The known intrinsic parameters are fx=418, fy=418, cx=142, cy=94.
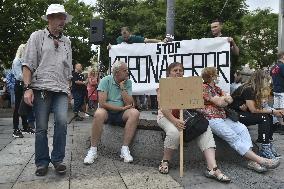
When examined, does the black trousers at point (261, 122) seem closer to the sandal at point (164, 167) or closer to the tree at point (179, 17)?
the sandal at point (164, 167)

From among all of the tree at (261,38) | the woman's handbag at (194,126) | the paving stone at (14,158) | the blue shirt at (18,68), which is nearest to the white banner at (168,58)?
the blue shirt at (18,68)

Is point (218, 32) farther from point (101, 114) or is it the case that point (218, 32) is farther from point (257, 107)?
point (101, 114)

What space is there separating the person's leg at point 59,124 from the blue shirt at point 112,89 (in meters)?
0.87

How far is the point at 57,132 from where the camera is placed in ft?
16.2

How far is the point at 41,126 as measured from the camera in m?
4.87

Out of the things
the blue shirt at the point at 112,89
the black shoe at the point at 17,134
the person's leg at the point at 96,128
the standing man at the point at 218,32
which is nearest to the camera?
the person's leg at the point at 96,128

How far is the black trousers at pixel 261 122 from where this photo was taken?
18.7 feet

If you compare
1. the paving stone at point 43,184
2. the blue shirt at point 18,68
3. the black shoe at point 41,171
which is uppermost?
the blue shirt at point 18,68

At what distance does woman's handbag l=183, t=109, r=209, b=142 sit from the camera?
5082 mm

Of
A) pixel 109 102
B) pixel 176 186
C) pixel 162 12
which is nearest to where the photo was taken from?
pixel 176 186

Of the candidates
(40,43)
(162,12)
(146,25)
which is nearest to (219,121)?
(40,43)

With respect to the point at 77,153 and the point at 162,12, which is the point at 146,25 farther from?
the point at 77,153

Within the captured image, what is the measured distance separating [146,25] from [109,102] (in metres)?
31.1

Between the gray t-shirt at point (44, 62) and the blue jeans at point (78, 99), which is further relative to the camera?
the blue jeans at point (78, 99)
